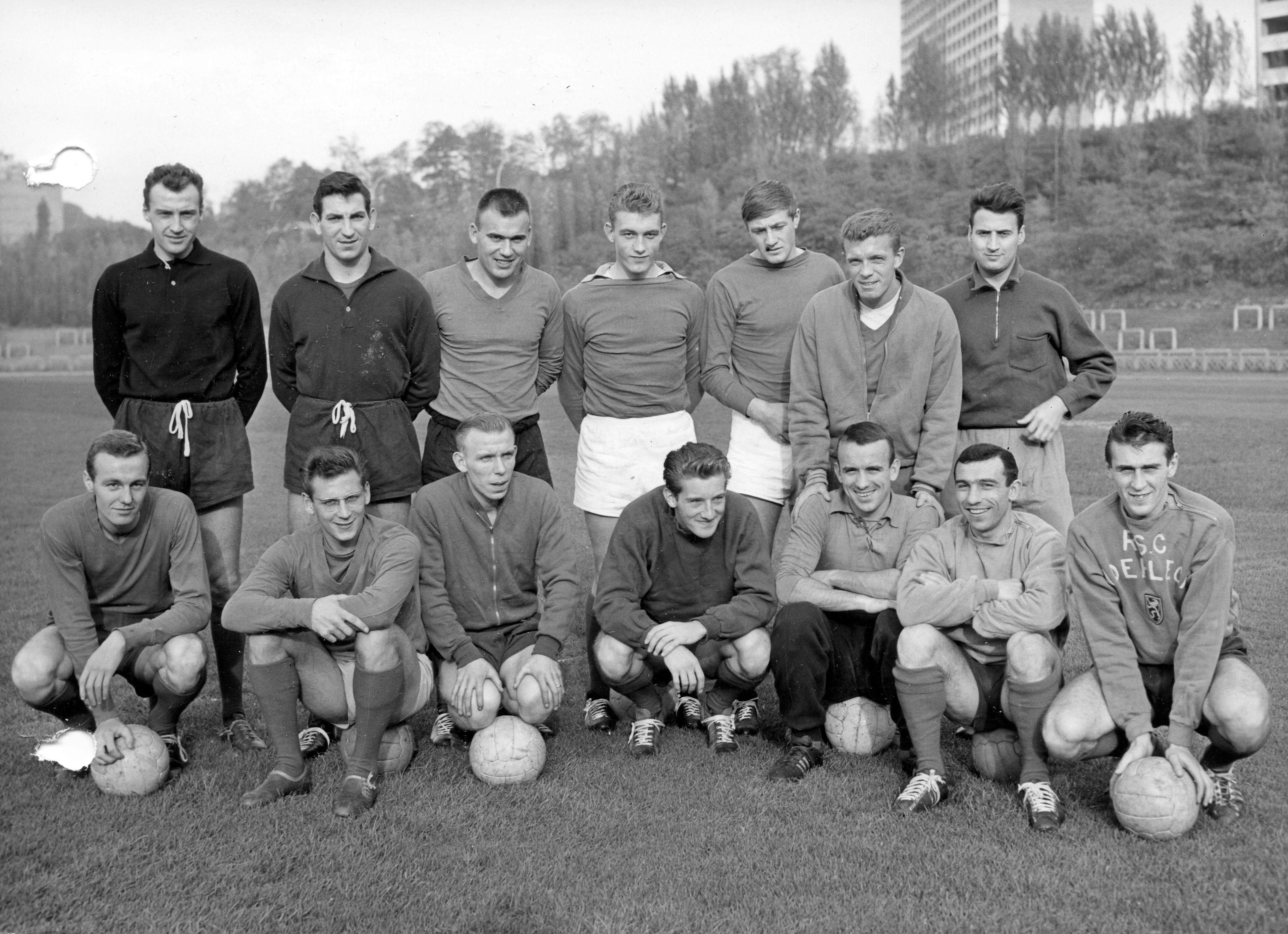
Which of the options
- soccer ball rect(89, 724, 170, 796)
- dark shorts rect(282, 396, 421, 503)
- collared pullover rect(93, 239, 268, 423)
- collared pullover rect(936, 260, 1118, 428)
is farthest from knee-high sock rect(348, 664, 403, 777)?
collared pullover rect(936, 260, 1118, 428)

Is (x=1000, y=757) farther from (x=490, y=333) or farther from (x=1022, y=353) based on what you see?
(x=490, y=333)

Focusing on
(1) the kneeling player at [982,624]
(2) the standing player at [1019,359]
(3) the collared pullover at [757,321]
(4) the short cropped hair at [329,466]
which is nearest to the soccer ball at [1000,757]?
(1) the kneeling player at [982,624]

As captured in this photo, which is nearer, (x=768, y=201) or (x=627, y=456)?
(x=768, y=201)

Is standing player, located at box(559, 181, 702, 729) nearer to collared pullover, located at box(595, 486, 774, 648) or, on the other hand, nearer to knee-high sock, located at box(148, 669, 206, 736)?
collared pullover, located at box(595, 486, 774, 648)

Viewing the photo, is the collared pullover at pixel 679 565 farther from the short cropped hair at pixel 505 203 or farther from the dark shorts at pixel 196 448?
the dark shorts at pixel 196 448

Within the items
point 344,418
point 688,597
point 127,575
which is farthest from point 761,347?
point 127,575

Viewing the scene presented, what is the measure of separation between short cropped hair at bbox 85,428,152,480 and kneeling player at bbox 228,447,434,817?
670 millimetres

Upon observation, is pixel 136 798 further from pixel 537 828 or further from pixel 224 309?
pixel 224 309

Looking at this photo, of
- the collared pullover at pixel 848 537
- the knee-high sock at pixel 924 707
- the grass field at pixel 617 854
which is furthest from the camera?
the collared pullover at pixel 848 537

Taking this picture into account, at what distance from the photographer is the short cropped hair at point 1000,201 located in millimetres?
5211

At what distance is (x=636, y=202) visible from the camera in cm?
549

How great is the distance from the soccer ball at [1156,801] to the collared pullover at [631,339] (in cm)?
281

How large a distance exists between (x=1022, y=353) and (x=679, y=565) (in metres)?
1.87

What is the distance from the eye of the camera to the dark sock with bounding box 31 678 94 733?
4.74 meters
